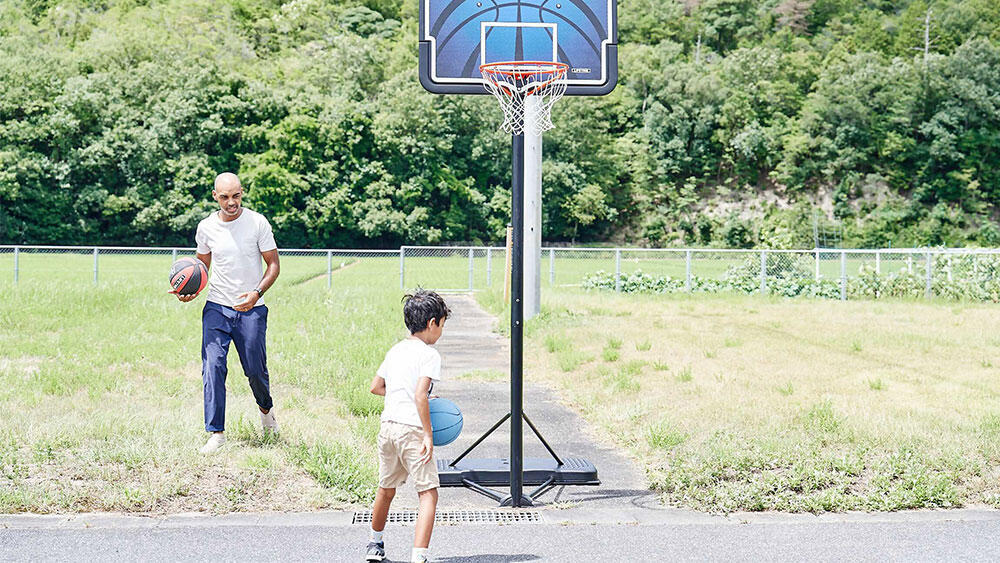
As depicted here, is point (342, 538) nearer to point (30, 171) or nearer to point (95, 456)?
point (95, 456)

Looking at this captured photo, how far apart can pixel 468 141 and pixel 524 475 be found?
5527cm

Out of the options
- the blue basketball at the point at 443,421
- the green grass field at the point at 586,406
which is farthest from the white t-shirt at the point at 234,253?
the blue basketball at the point at 443,421

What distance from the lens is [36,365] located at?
36.7 ft

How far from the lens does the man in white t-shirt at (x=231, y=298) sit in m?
6.68

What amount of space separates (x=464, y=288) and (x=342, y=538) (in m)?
24.2

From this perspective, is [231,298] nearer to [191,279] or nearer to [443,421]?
[191,279]

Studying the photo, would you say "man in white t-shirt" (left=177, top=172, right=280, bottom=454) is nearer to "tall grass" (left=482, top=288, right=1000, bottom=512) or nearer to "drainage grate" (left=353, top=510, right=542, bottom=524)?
"drainage grate" (left=353, top=510, right=542, bottom=524)

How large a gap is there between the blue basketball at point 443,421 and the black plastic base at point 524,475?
1281 mm

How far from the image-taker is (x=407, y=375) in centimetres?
461

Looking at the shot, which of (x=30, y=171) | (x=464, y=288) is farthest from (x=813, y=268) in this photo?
(x=30, y=171)

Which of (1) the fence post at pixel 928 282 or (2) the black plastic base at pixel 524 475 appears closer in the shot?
(2) the black plastic base at pixel 524 475

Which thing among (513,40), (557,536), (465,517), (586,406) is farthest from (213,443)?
(586,406)

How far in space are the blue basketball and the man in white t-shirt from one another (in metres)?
2.13

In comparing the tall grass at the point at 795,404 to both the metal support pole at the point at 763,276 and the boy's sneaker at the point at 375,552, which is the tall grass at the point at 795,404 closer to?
the boy's sneaker at the point at 375,552
